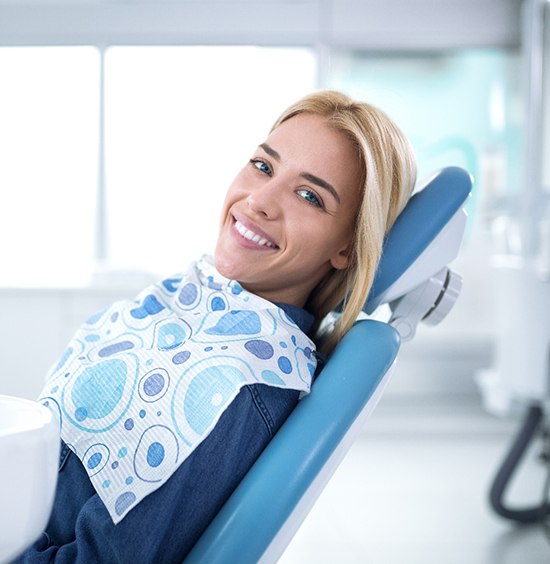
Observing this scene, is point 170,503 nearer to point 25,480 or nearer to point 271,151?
point 25,480

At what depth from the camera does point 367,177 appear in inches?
41.4

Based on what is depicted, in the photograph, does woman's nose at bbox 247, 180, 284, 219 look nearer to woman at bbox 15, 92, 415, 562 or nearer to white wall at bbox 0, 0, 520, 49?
woman at bbox 15, 92, 415, 562

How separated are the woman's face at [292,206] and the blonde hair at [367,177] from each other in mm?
25

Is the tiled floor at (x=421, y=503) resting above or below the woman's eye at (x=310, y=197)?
below

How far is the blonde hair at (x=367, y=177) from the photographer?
41.5 inches

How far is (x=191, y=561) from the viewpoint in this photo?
34.0 inches

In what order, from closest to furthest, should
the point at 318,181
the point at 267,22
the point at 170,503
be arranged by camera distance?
the point at 170,503
the point at 318,181
the point at 267,22

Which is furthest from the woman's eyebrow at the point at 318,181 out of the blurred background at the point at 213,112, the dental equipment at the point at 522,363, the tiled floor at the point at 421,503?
the blurred background at the point at 213,112

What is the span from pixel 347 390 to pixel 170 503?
10.0 inches

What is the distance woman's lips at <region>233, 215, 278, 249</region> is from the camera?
3.62 feet

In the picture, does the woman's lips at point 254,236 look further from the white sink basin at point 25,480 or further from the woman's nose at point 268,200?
the white sink basin at point 25,480

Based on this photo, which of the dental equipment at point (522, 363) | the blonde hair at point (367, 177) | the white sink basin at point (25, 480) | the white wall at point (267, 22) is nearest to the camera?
the white sink basin at point (25, 480)

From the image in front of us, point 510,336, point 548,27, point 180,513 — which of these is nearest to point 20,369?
point 510,336

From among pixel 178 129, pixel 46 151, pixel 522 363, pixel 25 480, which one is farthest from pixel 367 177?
pixel 46 151
